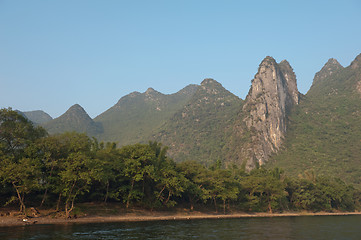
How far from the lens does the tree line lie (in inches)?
2121

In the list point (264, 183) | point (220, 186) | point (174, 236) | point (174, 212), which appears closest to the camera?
point (174, 236)

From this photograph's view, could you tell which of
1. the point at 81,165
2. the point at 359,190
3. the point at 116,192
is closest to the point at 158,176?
the point at 116,192

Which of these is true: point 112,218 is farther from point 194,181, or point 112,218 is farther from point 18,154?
point 194,181

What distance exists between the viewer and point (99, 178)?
2229 inches

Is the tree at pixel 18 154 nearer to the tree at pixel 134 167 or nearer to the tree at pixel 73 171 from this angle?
the tree at pixel 73 171

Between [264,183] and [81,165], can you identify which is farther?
[264,183]

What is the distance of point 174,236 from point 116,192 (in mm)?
29290

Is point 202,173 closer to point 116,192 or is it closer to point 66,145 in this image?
point 116,192

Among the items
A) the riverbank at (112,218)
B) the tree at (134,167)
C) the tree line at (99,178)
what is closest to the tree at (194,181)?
the tree line at (99,178)

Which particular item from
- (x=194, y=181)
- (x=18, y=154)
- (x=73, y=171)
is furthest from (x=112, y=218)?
(x=194, y=181)

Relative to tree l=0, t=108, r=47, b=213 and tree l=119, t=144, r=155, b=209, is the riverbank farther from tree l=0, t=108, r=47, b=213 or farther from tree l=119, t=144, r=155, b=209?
tree l=119, t=144, r=155, b=209

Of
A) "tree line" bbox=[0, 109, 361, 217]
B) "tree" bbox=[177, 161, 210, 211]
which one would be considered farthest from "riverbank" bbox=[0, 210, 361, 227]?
"tree" bbox=[177, 161, 210, 211]

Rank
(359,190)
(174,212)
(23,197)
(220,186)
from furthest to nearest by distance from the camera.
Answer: (359,190) < (220,186) < (174,212) < (23,197)

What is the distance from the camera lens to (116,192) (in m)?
66.6
